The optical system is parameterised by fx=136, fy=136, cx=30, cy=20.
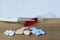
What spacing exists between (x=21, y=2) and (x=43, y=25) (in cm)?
22

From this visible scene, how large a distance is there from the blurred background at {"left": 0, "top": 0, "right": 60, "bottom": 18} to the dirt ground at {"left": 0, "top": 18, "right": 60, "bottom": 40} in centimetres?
6

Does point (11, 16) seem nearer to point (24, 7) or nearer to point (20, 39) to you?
point (24, 7)

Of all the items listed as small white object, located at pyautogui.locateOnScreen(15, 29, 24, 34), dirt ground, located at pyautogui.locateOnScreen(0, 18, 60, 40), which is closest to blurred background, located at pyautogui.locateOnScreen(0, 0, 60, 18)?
dirt ground, located at pyautogui.locateOnScreen(0, 18, 60, 40)

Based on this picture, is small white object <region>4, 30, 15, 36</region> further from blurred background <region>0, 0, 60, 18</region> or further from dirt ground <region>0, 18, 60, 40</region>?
blurred background <region>0, 0, 60, 18</region>

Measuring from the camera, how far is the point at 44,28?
0.83 metres

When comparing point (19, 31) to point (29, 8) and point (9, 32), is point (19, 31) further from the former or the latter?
point (29, 8)

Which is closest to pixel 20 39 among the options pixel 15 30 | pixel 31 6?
pixel 15 30

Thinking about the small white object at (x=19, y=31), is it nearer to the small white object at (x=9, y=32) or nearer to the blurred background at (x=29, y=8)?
the small white object at (x=9, y=32)

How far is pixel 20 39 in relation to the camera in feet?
2.36

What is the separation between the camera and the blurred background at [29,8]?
3.09ft

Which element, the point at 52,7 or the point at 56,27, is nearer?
the point at 56,27

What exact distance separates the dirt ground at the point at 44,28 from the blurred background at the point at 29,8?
6 cm

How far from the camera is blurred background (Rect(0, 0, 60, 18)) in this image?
942 mm

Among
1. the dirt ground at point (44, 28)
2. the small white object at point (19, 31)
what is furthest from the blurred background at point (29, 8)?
the small white object at point (19, 31)
